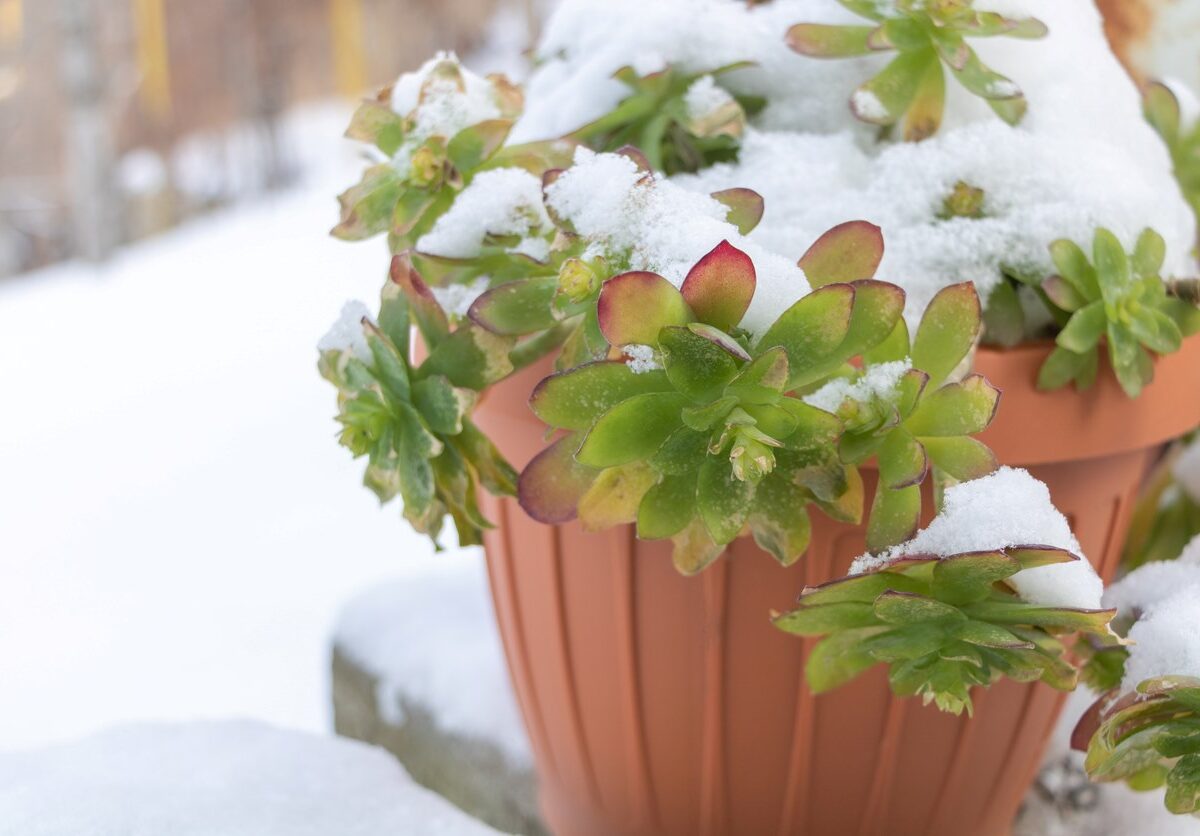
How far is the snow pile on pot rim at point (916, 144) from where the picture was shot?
1.75ft

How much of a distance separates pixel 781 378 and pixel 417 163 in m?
0.23

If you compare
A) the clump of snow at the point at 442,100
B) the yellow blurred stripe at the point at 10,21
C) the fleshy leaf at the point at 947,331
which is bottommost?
the yellow blurred stripe at the point at 10,21

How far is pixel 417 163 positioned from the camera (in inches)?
20.4

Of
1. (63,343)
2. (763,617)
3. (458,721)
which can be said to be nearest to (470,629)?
(458,721)

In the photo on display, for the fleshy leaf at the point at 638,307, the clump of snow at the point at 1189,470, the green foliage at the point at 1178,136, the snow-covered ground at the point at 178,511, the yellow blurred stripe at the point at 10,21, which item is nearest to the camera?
the fleshy leaf at the point at 638,307

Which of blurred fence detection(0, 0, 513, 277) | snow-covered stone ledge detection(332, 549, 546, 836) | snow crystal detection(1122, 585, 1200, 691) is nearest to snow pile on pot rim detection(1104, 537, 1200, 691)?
snow crystal detection(1122, 585, 1200, 691)

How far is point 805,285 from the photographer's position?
440 mm

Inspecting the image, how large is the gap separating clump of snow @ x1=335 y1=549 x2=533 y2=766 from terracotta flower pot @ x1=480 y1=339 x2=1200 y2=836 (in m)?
0.27

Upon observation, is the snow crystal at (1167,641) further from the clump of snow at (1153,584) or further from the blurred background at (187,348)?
the blurred background at (187,348)

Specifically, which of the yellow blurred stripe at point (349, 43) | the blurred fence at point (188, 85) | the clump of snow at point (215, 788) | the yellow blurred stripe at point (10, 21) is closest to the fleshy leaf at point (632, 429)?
the clump of snow at point (215, 788)

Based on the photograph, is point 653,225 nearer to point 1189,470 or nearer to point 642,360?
point 642,360

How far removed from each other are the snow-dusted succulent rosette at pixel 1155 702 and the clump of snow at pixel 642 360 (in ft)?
0.71

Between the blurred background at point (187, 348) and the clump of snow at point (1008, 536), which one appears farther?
the blurred background at point (187, 348)

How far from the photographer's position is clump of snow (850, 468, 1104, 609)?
0.42 meters
